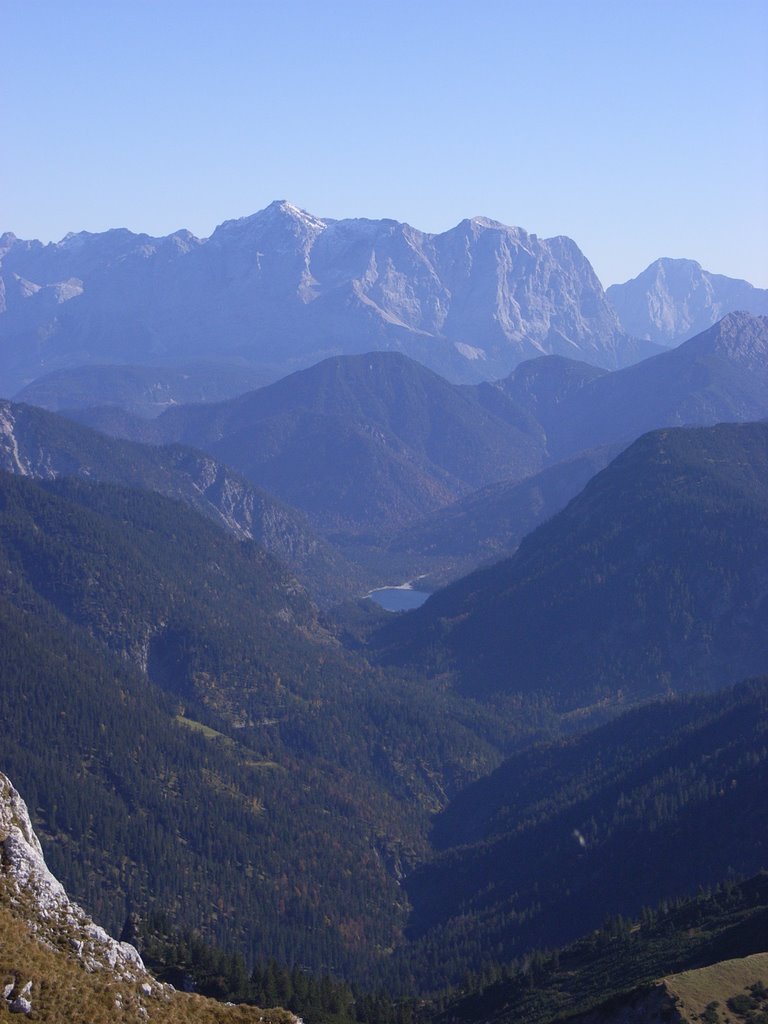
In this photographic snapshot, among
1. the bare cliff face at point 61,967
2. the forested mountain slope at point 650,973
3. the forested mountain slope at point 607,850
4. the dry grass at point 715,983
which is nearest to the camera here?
the bare cliff face at point 61,967

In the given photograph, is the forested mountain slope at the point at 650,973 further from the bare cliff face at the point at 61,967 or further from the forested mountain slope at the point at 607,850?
the bare cliff face at the point at 61,967

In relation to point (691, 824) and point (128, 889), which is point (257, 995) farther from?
point (691, 824)

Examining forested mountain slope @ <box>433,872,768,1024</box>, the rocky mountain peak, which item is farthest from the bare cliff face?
forested mountain slope @ <box>433,872,768,1024</box>

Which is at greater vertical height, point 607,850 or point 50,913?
point 50,913

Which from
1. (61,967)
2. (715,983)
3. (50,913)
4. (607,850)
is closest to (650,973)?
(715,983)

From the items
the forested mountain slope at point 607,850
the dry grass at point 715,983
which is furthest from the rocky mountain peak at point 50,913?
the forested mountain slope at point 607,850

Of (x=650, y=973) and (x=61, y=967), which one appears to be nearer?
(x=61, y=967)

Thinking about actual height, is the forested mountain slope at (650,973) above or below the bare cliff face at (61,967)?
below

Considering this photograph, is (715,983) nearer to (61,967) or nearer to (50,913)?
(50,913)

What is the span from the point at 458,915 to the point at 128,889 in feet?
139

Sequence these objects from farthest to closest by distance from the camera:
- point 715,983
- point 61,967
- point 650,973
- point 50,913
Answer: point 650,973
point 715,983
point 50,913
point 61,967

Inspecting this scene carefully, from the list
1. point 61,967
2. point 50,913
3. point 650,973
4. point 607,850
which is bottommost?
point 607,850

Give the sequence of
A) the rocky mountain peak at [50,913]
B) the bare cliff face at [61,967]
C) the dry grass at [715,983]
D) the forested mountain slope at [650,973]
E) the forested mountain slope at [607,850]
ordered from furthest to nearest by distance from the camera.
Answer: the forested mountain slope at [607,850], the forested mountain slope at [650,973], the dry grass at [715,983], the rocky mountain peak at [50,913], the bare cliff face at [61,967]

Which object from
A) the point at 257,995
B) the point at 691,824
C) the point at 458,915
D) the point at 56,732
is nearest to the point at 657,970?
the point at 257,995
